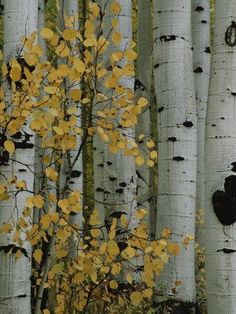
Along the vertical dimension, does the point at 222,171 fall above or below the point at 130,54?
below

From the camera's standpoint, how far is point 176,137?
16.1 feet

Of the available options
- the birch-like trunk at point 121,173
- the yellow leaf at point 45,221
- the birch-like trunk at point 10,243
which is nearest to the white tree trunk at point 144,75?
the birch-like trunk at point 121,173

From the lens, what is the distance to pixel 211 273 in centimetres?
417

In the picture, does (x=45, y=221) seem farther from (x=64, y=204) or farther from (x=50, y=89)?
(x=50, y=89)

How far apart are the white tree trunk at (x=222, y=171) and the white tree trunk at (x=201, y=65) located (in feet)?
10.1

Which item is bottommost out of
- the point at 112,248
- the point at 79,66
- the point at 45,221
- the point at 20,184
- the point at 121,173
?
the point at 112,248

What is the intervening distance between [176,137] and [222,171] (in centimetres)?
79

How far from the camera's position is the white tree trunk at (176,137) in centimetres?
482

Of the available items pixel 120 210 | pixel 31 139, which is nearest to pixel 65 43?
pixel 31 139

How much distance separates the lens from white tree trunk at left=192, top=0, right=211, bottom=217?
748 cm

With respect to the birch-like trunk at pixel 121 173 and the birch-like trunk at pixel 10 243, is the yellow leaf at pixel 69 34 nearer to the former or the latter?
the birch-like trunk at pixel 10 243

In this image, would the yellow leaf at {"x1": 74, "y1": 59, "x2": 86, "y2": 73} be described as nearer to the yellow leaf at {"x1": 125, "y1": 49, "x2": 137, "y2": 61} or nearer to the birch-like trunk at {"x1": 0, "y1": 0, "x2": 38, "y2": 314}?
the yellow leaf at {"x1": 125, "y1": 49, "x2": 137, "y2": 61}

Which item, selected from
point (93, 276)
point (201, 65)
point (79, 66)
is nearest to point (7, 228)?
point (93, 276)

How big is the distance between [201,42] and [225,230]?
4.04 meters
